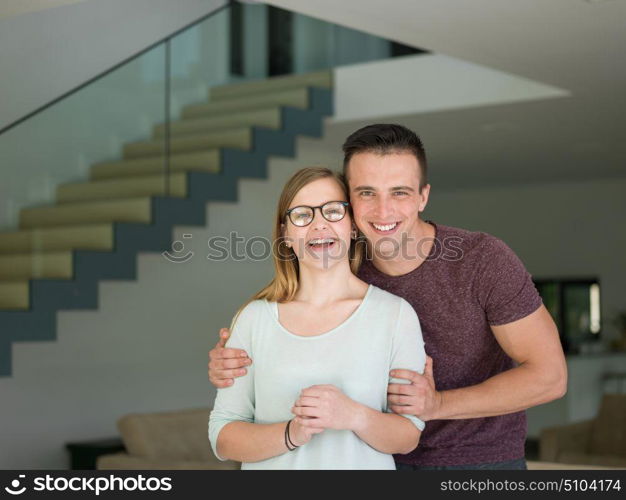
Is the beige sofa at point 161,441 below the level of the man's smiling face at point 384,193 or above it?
below

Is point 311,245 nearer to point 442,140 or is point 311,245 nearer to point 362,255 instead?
point 362,255

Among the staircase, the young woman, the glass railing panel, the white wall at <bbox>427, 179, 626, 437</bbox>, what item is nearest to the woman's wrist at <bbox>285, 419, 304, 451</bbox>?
the young woman

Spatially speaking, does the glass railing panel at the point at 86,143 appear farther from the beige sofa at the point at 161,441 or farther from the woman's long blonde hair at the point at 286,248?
the woman's long blonde hair at the point at 286,248

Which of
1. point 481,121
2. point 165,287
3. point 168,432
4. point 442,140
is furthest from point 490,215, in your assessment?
point 168,432

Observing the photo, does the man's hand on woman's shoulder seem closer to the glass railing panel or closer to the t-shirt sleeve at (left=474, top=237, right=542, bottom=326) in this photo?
the t-shirt sleeve at (left=474, top=237, right=542, bottom=326)

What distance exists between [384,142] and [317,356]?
49 cm

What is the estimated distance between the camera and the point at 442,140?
8281mm

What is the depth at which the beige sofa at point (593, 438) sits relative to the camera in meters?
6.01

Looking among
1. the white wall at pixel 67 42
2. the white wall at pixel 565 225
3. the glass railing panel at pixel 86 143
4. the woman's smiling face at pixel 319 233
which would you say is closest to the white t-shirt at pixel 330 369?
the woman's smiling face at pixel 319 233

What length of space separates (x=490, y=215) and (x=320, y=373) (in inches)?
378
